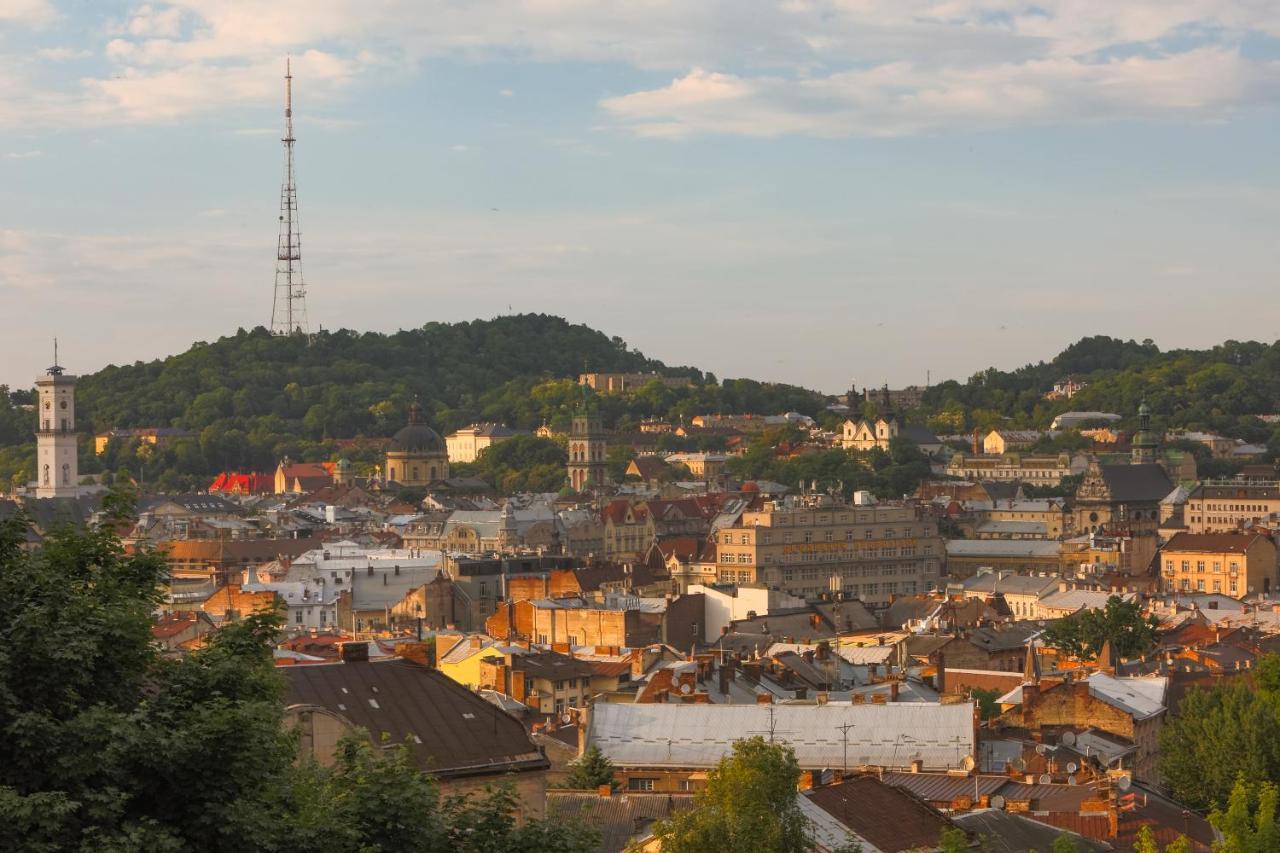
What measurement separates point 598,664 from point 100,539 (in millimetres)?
38709

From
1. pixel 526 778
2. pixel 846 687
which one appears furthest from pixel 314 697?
pixel 846 687

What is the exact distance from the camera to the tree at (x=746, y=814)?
2311cm

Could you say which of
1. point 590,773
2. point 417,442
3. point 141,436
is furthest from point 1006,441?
point 590,773

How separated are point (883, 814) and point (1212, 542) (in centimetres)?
6966

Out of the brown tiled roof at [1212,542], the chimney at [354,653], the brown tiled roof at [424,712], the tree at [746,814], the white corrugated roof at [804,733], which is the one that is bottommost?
the brown tiled roof at [1212,542]

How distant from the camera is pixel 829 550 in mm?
91562

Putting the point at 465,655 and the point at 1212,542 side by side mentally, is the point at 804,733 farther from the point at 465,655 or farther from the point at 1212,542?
the point at 1212,542

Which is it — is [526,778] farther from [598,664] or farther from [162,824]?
[598,664]

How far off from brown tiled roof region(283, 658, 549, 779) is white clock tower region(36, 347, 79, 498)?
11552 cm

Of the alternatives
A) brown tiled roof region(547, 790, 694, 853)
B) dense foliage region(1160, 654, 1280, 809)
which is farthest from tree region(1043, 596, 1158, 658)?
brown tiled roof region(547, 790, 694, 853)

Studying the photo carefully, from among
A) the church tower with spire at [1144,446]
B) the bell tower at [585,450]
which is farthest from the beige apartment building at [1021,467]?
the bell tower at [585,450]

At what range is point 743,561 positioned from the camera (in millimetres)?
90062

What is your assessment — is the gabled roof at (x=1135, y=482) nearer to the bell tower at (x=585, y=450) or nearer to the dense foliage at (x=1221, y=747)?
the bell tower at (x=585, y=450)

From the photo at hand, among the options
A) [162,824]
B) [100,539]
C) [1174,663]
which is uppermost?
[100,539]
